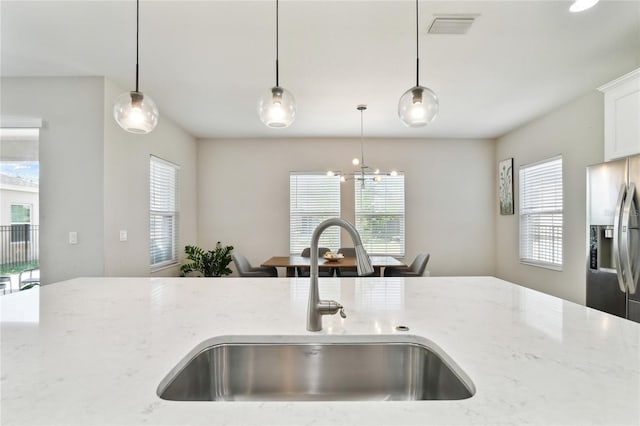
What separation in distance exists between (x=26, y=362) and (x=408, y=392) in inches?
40.7

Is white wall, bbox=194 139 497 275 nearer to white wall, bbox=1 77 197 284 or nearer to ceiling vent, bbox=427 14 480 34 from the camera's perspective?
white wall, bbox=1 77 197 284

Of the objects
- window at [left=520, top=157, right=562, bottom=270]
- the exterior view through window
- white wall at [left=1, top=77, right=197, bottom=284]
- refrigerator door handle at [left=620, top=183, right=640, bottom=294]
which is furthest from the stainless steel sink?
window at [left=520, top=157, right=562, bottom=270]

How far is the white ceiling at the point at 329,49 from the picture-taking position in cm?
219

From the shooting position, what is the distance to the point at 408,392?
0.99 meters

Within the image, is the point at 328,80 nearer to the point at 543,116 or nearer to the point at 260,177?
the point at 260,177

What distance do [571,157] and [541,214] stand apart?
91cm

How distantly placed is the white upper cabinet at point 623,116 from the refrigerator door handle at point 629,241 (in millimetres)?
488

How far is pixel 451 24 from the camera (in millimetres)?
2279

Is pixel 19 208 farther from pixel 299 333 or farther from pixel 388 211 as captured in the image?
pixel 388 211

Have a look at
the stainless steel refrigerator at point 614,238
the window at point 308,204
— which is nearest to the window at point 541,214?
the stainless steel refrigerator at point 614,238

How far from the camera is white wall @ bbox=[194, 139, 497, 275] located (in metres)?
5.59

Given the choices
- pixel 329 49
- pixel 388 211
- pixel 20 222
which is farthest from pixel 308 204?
pixel 20 222

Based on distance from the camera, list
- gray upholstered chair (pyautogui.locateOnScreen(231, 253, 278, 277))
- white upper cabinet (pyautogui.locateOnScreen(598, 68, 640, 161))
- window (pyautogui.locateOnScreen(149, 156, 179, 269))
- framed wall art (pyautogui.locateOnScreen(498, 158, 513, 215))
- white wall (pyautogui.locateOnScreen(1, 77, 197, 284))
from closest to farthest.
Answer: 1. white upper cabinet (pyautogui.locateOnScreen(598, 68, 640, 161))
2. white wall (pyautogui.locateOnScreen(1, 77, 197, 284))
3. gray upholstered chair (pyautogui.locateOnScreen(231, 253, 278, 277))
4. window (pyautogui.locateOnScreen(149, 156, 179, 269))
5. framed wall art (pyautogui.locateOnScreen(498, 158, 513, 215))

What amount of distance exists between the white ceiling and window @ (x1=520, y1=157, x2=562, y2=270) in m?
0.94
